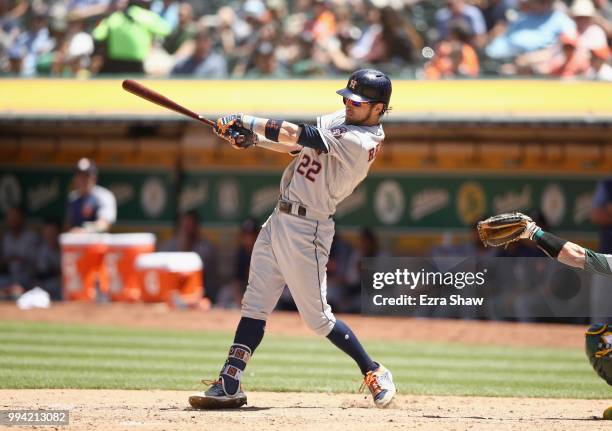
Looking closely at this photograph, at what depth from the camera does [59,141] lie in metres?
14.0

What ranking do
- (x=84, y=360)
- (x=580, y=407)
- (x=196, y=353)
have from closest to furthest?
1. (x=580, y=407)
2. (x=84, y=360)
3. (x=196, y=353)

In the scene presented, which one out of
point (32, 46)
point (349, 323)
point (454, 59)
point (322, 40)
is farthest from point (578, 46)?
point (32, 46)

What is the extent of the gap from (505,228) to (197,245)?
7544 millimetres

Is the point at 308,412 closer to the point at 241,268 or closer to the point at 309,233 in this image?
the point at 309,233

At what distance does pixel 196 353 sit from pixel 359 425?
364 cm

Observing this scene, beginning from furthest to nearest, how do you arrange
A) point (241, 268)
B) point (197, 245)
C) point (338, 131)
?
point (197, 245) < point (241, 268) < point (338, 131)

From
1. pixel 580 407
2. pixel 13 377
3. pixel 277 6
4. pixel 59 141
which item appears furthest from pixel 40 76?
pixel 580 407

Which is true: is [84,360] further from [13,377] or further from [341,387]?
[341,387]

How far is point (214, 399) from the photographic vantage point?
5.93 meters

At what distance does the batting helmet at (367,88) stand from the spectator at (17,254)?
27.8 ft

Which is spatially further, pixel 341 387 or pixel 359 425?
pixel 341 387

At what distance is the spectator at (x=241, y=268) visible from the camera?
40.5 feet

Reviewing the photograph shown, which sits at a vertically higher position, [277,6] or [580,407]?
[277,6]

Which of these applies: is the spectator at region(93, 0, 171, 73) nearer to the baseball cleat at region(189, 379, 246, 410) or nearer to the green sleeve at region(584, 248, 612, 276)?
the baseball cleat at region(189, 379, 246, 410)
